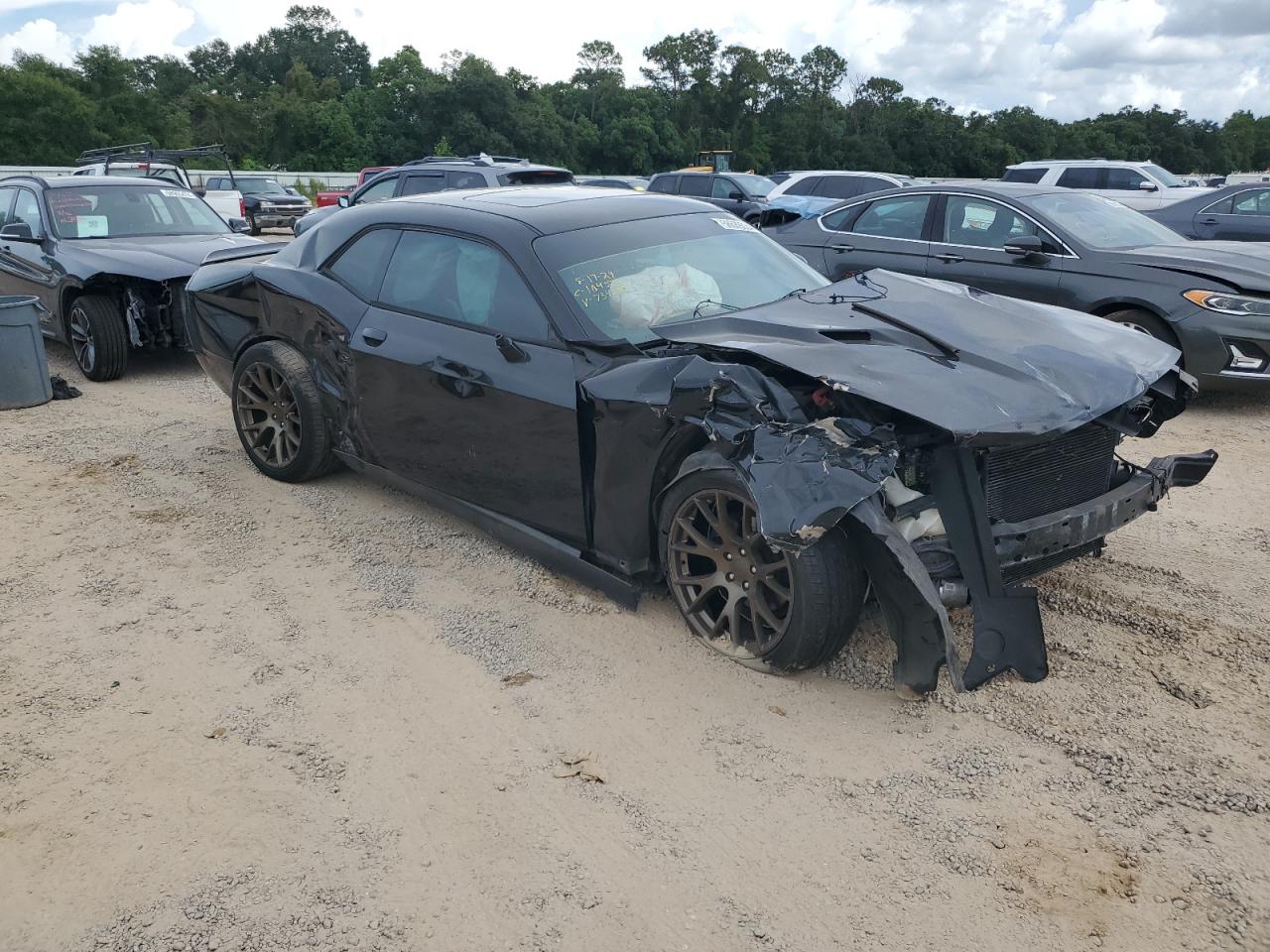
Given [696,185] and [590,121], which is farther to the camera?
[590,121]

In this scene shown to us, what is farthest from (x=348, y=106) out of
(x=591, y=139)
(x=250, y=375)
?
(x=250, y=375)

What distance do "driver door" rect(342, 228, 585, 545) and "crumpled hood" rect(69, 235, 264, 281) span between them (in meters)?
3.88

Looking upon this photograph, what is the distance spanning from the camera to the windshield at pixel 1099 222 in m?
7.16

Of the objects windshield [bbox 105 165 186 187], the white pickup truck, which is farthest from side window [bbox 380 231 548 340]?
windshield [bbox 105 165 186 187]

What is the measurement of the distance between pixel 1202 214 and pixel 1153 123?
6219 cm

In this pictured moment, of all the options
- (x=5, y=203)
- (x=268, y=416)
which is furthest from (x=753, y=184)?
(x=268, y=416)

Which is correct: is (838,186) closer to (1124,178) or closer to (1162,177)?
(1124,178)

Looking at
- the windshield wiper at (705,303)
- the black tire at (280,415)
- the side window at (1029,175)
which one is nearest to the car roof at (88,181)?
the black tire at (280,415)

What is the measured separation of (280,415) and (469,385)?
67.0 inches

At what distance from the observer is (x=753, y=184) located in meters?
19.4

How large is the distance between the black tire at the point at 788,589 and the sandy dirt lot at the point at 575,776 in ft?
0.47

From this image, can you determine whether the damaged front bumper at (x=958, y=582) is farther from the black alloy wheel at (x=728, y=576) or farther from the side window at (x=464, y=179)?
the side window at (x=464, y=179)

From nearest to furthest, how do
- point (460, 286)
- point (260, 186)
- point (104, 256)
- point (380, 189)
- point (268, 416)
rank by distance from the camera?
point (460, 286) < point (268, 416) < point (104, 256) < point (380, 189) < point (260, 186)

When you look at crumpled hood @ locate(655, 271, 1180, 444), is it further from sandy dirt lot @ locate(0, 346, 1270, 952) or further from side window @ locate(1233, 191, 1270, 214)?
side window @ locate(1233, 191, 1270, 214)
